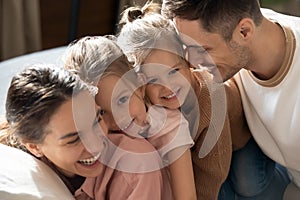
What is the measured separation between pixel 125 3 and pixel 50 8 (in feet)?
1.27

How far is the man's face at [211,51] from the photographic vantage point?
4.56 ft

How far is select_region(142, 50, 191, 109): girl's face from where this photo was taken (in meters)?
1.27

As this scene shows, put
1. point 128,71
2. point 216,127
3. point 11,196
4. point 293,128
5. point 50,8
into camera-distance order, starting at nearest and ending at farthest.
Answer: point 11,196, point 128,71, point 216,127, point 293,128, point 50,8

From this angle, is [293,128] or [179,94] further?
[293,128]

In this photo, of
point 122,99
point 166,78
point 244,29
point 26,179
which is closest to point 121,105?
point 122,99

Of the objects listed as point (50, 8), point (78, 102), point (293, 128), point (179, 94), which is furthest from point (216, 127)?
point (50, 8)

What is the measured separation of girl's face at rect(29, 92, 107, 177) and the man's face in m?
0.30

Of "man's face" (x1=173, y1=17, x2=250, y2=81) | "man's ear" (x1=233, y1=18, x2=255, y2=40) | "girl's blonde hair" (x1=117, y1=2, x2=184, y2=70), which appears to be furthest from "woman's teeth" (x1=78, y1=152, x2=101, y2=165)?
"man's ear" (x1=233, y1=18, x2=255, y2=40)

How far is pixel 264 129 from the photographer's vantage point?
160 cm

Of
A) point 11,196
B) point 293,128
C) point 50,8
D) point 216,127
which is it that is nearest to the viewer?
point 11,196

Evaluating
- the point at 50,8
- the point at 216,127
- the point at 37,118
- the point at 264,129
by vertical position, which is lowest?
the point at 50,8

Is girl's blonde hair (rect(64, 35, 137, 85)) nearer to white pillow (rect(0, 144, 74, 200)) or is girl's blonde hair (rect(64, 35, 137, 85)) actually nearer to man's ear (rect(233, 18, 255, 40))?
white pillow (rect(0, 144, 74, 200))

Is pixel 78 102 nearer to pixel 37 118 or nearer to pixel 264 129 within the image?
pixel 37 118

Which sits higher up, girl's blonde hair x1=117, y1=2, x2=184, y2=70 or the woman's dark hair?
girl's blonde hair x1=117, y1=2, x2=184, y2=70
